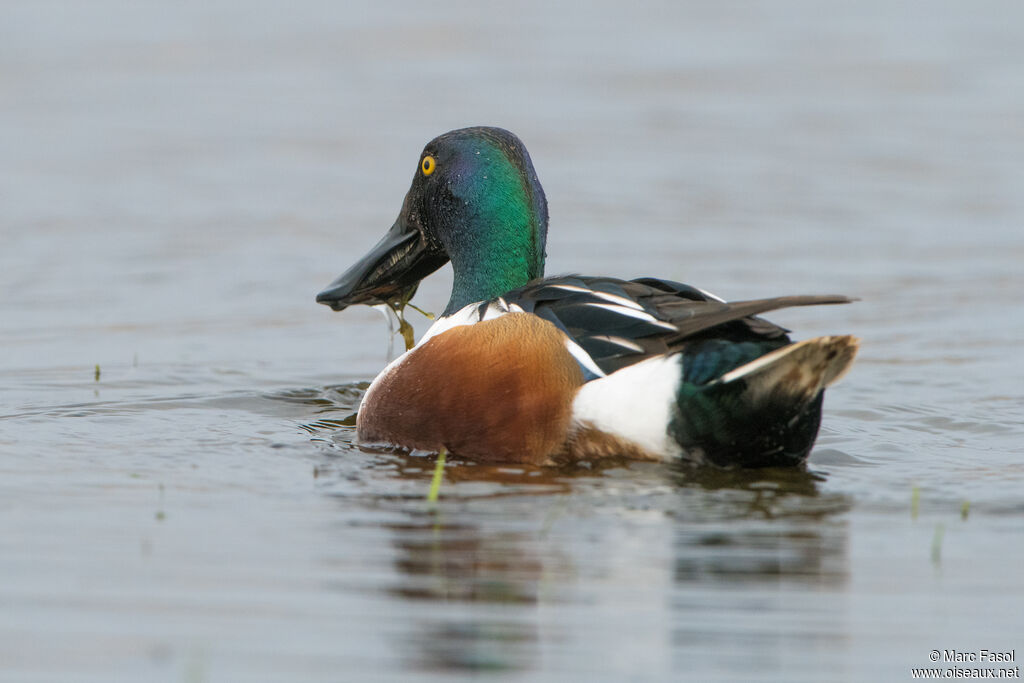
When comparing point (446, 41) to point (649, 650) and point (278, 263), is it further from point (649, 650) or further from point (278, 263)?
point (649, 650)

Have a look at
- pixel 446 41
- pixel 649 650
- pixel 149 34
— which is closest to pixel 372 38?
pixel 446 41

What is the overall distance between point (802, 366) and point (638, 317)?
0.59 meters

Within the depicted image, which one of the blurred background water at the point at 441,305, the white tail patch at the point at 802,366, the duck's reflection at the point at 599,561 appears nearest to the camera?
the duck's reflection at the point at 599,561

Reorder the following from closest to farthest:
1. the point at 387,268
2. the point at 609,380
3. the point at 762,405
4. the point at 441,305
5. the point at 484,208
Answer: the point at 762,405 → the point at 609,380 → the point at 484,208 → the point at 387,268 → the point at 441,305

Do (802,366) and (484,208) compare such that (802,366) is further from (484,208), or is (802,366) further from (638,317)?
(484,208)

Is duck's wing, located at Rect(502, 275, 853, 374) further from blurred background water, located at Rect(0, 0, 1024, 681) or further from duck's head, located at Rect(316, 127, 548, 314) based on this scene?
duck's head, located at Rect(316, 127, 548, 314)

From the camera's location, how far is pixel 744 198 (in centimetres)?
1171

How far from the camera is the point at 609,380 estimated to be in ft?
17.2

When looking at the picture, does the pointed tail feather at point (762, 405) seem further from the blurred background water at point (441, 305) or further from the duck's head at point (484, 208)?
the duck's head at point (484, 208)

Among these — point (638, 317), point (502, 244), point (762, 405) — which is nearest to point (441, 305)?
point (502, 244)

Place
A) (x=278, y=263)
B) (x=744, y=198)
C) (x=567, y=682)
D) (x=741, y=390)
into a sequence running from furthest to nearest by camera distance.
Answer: (x=744, y=198), (x=278, y=263), (x=741, y=390), (x=567, y=682)

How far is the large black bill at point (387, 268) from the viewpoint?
690 centimetres

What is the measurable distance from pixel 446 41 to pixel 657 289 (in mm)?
12429

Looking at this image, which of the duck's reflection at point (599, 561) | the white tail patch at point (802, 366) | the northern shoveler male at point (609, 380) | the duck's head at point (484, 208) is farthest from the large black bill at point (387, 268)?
the white tail patch at point (802, 366)
